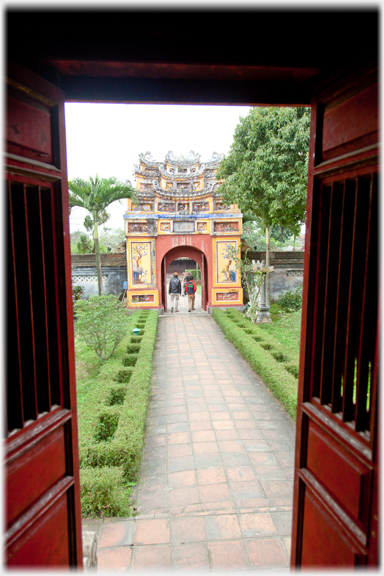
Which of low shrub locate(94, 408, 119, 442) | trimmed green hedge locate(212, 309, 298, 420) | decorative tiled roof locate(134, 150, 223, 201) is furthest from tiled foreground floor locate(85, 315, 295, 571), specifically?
decorative tiled roof locate(134, 150, 223, 201)

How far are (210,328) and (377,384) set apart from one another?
31.0 ft

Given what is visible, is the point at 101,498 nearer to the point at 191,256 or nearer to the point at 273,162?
the point at 273,162

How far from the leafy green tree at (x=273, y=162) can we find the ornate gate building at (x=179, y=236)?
8.13ft

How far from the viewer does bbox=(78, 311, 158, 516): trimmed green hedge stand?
2.97 meters

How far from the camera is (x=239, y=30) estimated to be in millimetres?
1342

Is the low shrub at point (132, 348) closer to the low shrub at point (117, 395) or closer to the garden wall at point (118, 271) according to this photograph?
the low shrub at point (117, 395)

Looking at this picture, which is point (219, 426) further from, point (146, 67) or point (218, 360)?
point (146, 67)

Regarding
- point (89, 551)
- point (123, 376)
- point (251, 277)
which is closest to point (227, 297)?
point (251, 277)

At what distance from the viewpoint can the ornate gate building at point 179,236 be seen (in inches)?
497

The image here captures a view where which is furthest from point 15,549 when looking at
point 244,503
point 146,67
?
point 146,67

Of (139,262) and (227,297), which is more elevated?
(139,262)

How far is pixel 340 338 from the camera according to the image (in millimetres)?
1854

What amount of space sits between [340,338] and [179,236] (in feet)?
37.3

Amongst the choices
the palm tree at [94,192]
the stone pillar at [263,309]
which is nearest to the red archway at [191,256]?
the stone pillar at [263,309]
